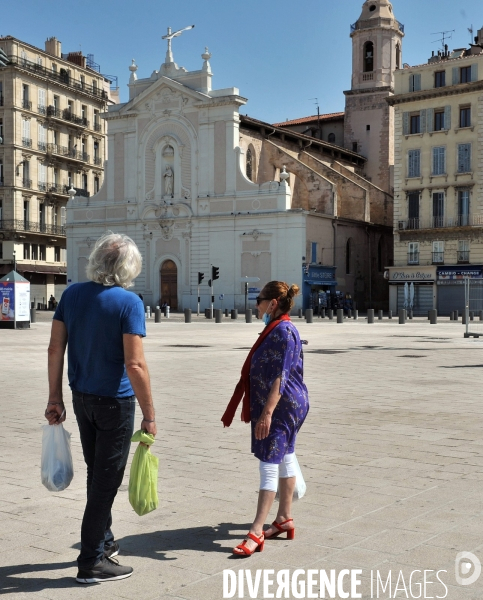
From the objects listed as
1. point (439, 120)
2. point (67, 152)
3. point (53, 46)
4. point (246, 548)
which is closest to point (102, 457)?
point (246, 548)

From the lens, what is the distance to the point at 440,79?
2106 inches

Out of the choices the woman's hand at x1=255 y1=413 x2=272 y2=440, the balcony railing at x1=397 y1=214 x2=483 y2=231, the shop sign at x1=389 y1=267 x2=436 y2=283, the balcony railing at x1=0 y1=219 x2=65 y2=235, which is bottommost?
the woman's hand at x1=255 y1=413 x2=272 y2=440

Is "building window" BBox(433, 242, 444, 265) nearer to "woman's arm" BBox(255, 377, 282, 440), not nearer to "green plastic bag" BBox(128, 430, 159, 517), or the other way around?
"woman's arm" BBox(255, 377, 282, 440)

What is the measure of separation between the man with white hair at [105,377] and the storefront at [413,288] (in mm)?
49424

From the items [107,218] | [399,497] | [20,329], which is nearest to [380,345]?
[20,329]

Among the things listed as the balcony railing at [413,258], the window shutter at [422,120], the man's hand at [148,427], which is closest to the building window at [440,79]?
the window shutter at [422,120]

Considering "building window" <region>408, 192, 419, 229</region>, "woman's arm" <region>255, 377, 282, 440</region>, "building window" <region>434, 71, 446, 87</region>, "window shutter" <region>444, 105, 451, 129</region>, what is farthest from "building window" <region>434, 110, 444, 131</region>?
"woman's arm" <region>255, 377, 282, 440</region>

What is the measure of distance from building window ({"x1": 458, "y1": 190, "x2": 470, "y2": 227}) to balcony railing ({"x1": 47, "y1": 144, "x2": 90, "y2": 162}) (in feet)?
101

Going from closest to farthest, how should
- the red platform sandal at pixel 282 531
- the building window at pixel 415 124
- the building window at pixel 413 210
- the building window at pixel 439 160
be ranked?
1. the red platform sandal at pixel 282 531
2. the building window at pixel 439 160
3. the building window at pixel 413 210
4. the building window at pixel 415 124

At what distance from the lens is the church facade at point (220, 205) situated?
186 feet

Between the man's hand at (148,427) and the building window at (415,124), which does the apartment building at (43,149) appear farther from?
the man's hand at (148,427)

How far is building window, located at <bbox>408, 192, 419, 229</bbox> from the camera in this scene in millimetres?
54656

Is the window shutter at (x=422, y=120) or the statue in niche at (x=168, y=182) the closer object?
the window shutter at (x=422, y=120)

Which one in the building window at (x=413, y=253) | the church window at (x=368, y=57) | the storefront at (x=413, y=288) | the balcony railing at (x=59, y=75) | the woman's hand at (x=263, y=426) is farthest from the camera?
the church window at (x=368, y=57)
